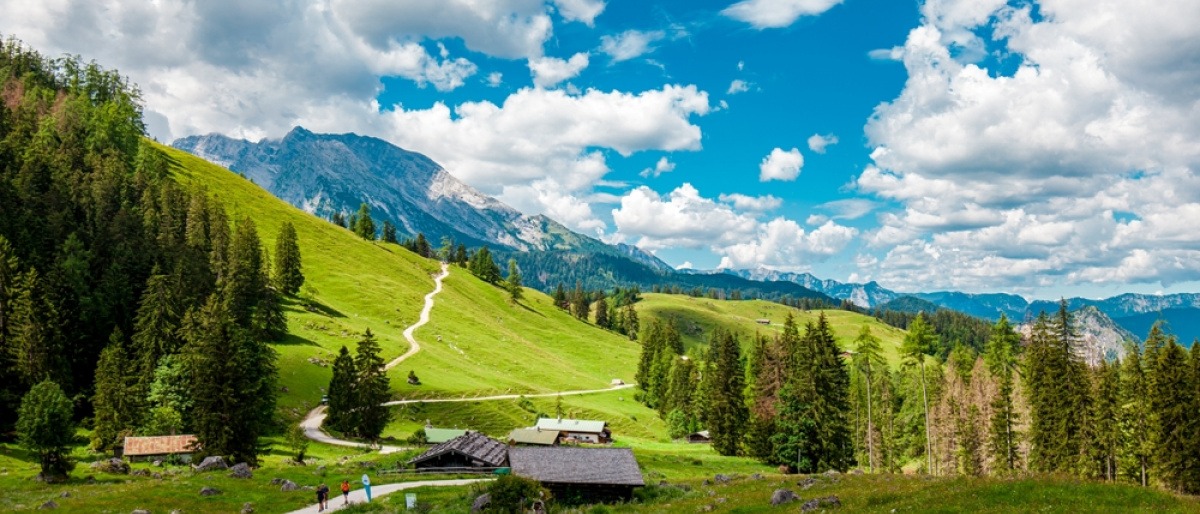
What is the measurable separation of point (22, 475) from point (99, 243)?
50.8 metres

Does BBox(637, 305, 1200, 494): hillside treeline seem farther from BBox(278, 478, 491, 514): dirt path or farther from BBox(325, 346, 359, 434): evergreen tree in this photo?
BBox(325, 346, 359, 434): evergreen tree

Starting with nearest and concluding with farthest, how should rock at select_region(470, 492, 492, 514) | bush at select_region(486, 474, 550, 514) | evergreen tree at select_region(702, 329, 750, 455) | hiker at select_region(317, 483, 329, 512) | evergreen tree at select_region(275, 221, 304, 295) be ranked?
bush at select_region(486, 474, 550, 514)
rock at select_region(470, 492, 492, 514)
hiker at select_region(317, 483, 329, 512)
evergreen tree at select_region(702, 329, 750, 455)
evergreen tree at select_region(275, 221, 304, 295)

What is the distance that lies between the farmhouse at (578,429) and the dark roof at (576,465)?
50.2 m

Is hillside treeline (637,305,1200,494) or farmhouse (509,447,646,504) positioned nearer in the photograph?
farmhouse (509,447,646,504)

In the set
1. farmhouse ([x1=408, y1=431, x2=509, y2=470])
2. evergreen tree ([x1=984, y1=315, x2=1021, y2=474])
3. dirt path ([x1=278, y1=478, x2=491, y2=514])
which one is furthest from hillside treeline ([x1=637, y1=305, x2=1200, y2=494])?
dirt path ([x1=278, y1=478, x2=491, y2=514])

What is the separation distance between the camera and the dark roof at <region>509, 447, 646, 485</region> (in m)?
46.1

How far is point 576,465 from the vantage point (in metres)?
48.6

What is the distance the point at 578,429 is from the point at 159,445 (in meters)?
56.0

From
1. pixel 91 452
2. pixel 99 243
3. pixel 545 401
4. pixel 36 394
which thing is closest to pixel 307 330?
pixel 99 243

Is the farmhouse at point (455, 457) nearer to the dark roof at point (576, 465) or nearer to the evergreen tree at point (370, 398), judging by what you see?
the dark roof at point (576, 465)

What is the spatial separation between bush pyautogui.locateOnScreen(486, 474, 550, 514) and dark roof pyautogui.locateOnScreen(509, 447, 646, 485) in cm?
490

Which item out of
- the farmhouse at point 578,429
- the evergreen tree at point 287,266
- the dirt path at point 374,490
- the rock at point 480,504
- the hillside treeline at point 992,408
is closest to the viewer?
the rock at point 480,504

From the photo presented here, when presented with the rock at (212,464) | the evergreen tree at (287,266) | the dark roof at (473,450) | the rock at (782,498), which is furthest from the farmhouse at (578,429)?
the evergreen tree at (287,266)

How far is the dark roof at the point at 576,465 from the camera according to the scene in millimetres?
46062
